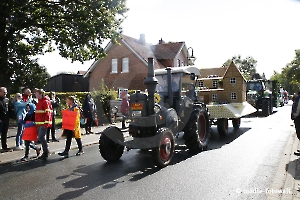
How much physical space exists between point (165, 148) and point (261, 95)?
15979 millimetres

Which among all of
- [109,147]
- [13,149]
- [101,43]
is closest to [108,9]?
[101,43]

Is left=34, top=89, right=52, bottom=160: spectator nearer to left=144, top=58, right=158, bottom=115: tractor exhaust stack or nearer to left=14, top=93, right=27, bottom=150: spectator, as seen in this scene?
left=14, top=93, right=27, bottom=150: spectator

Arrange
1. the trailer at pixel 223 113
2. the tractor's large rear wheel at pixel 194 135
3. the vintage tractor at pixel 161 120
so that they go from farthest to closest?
1. the trailer at pixel 223 113
2. the tractor's large rear wheel at pixel 194 135
3. the vintage tractor at pixel 161 120

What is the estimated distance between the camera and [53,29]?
1678cm

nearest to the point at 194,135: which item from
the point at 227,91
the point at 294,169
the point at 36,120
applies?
the point at 294,169

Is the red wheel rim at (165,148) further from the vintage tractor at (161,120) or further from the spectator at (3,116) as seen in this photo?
the spectator at (3,116)

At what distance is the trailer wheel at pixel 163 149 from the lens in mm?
5934

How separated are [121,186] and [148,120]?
6.26 ft

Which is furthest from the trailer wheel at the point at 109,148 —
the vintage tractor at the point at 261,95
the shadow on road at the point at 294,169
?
the vintage tractor at the point at 261,95

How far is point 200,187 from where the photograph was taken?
15.9 ft

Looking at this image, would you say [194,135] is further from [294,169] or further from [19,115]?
[19,115]

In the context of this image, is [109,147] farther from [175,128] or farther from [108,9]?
[108,9]

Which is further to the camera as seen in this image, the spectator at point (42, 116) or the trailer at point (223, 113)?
the trailer at point (223, 113)

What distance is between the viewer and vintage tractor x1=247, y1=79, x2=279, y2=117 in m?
18.9
